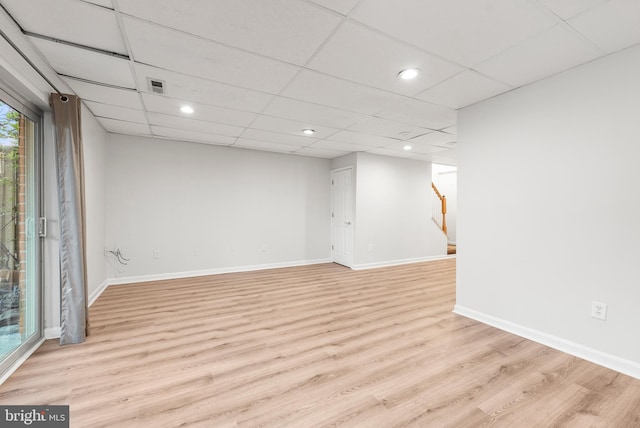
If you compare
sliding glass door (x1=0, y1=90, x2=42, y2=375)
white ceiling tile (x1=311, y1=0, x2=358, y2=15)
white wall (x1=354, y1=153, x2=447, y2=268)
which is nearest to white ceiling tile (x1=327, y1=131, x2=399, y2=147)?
white wall (x1=354, y1=153, x2=447, y2=268)

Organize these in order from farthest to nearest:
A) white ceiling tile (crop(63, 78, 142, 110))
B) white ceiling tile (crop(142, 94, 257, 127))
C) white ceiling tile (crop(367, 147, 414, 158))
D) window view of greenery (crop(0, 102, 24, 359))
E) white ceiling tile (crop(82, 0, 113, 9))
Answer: white ceiling tile (crop(367, 147, 414, 158))
white ceiling tile (crop(142, 94, 257, 127))
white ceiling tile (crop(63, 78, 142, 110))
window view of greenery (crop(0, 102, 24, 359))
white ceiling tile (crop(82, 0, 113, 9))

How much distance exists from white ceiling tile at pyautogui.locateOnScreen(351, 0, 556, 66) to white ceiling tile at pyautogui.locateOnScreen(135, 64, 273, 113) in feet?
4.93

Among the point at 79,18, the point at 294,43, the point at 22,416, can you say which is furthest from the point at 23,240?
the point at 294,43

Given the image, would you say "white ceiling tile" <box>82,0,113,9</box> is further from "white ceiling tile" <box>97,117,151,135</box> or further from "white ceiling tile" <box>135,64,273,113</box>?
"white ceiling tile" <box>97,117,151,135</box>

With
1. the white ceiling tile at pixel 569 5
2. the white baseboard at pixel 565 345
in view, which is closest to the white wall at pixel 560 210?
the white baseboard at pixel 565 345

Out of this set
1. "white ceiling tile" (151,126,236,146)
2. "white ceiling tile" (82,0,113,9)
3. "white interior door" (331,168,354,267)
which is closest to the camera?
"white ceiling tile" (82,0,113,9)

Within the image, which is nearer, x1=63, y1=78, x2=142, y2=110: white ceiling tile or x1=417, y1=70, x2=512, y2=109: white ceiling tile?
x1=417, y1=70, x2=512, y2=109: white ceiling tile

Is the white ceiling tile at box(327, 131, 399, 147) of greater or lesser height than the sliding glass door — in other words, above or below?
above

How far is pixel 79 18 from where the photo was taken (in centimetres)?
172

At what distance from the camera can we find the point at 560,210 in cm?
241

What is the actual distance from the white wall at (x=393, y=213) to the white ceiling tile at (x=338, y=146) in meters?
0.26

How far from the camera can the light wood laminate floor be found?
5.32 feet

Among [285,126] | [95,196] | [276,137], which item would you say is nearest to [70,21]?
[285,126]

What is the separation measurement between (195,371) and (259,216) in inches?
142
